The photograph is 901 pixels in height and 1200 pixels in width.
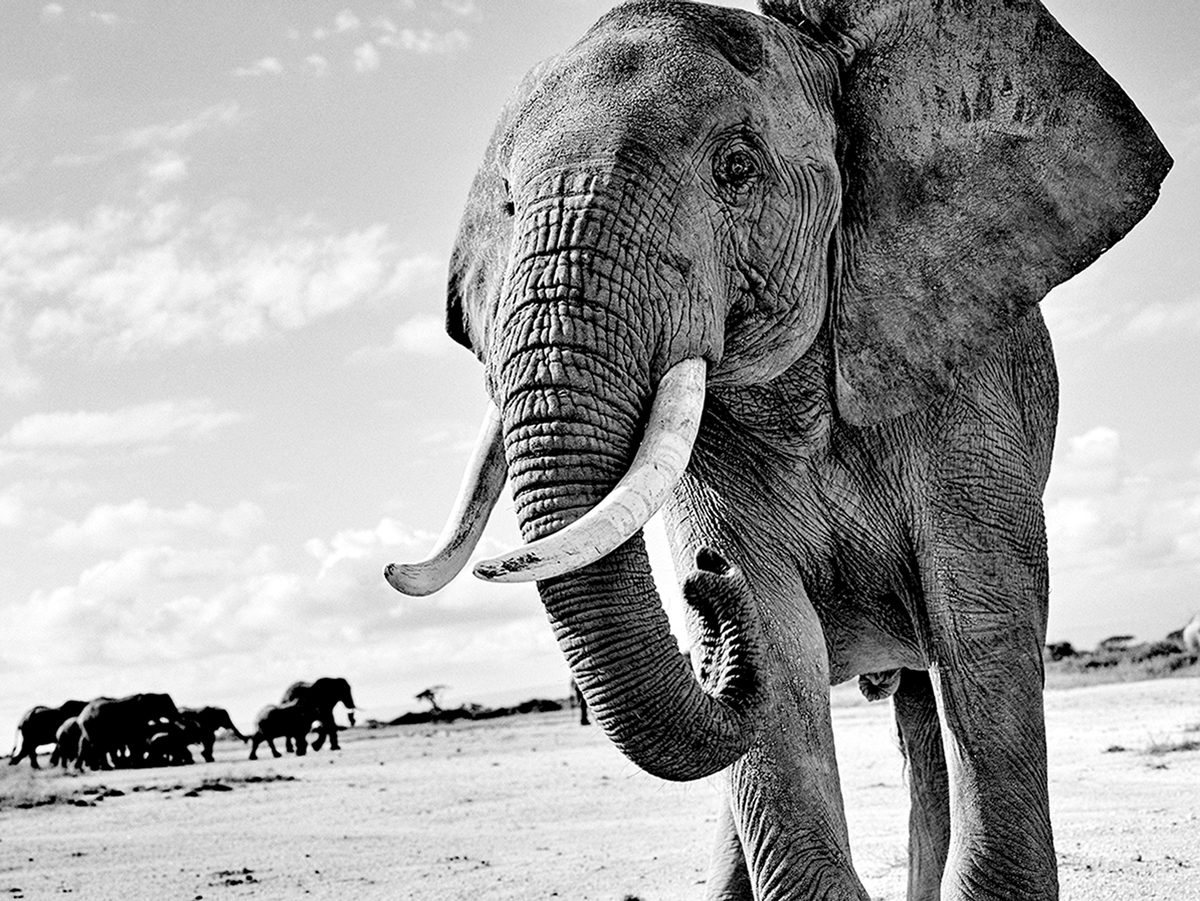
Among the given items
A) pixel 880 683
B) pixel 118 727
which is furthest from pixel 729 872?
pixel 118 727

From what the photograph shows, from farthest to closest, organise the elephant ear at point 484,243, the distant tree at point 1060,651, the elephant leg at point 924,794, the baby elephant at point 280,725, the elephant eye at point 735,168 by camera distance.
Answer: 1. the distant tree at point 1060,651
2. the baby elephant at point 280,725
3. the elephant leg at point 924,794
4. the elephant ear at point 484,243
5. the elephant eye at point 735,168

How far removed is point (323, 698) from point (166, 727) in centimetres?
337

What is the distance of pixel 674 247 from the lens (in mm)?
5094

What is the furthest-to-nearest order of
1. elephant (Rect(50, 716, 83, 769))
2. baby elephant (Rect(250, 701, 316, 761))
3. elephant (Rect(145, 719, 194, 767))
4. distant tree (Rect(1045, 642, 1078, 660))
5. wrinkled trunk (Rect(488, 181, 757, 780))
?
distant tree (Rect(1045, 642, 1078, 660)), elephant (Rect(50, 716, 83, 769)), baby elephant (Rect(250, 701, 316, 761)), elephant (Rect(145, 719, 194, 767)), wrinkled trunk (Rect(488, 181, 757, 780))

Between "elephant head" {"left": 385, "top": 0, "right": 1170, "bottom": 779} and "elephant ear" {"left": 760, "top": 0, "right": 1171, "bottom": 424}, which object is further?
"elephant ear" {"left": 760, "top": 0, "right": 1171, "bottom": 424}

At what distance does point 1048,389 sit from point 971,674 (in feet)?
5.45

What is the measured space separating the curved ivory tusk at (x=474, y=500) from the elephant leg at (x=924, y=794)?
299 centimetres

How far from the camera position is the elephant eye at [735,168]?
5.28 metres

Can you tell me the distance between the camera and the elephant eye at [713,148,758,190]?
17.3 ft

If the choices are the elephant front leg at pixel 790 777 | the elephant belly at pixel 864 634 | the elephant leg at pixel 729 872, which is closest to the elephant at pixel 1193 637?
the elephant leg at pixel 729 872

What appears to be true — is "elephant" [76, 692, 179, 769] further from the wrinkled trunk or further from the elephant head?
the wrinkled trunk

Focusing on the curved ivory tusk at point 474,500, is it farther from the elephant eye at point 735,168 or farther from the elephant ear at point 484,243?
the elephant eye at point 735,168

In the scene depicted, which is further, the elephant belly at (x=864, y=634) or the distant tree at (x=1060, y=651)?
the distant tree at (x=1060, y=651)

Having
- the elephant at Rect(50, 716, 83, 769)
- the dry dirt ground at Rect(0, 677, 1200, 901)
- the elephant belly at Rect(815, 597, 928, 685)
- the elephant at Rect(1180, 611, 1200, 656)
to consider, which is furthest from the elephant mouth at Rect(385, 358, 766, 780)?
the elephant at Rect(1180, 611, 1200, 656)
